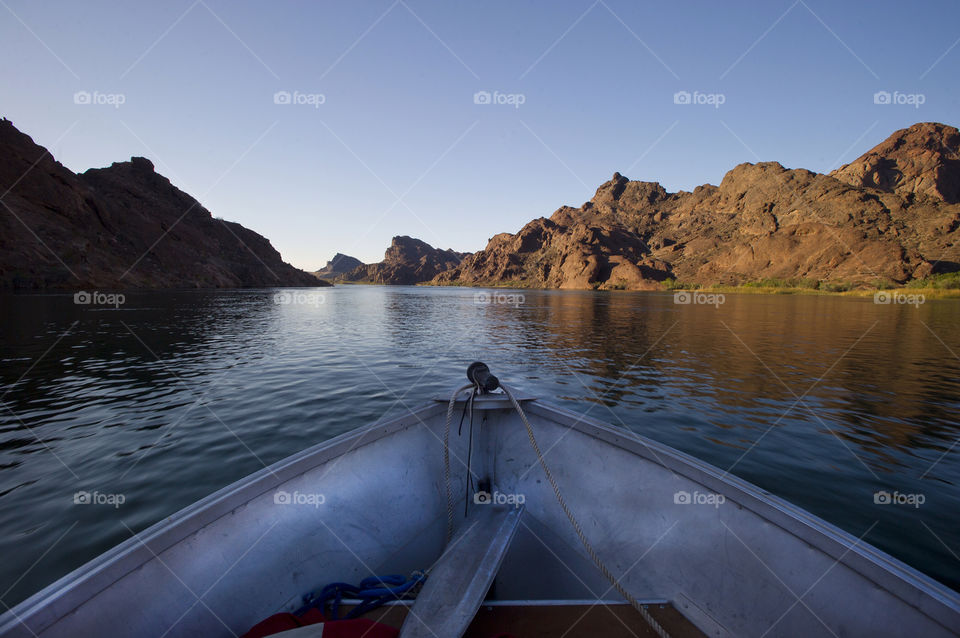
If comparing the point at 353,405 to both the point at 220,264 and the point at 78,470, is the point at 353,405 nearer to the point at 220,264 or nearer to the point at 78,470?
the point at 78,470

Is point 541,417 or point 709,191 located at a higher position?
point 709,191

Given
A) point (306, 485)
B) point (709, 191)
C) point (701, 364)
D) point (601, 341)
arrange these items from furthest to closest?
→ point (709, 191) < point (601, 341) < point (701, 364) < point (306, 485)

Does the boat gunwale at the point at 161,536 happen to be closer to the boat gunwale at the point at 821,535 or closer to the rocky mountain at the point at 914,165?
the boat gunwale at the point at 821,535

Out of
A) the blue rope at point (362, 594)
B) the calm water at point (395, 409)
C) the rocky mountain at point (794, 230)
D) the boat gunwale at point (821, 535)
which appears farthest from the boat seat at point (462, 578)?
the rocky mountain at point (794, 230)

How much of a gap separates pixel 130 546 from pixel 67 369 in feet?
45.1

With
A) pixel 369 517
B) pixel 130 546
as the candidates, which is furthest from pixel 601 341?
pixel 130 546

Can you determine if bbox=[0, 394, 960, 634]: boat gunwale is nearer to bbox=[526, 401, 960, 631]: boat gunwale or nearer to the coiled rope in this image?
bbox=[526, 401, 960, 631]: boat gunwale

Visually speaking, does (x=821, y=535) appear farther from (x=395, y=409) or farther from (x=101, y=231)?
(x=101, y=231)

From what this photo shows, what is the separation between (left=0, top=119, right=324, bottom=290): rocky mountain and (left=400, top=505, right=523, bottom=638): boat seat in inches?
2444

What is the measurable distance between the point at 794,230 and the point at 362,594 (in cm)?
13009

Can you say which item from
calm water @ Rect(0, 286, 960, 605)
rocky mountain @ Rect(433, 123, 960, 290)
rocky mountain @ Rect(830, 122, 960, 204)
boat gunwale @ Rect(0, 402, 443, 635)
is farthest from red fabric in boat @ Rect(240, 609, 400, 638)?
rocky mountain @ Rect(830, 122, 960, 204)

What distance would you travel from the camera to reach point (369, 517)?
3.24 metres

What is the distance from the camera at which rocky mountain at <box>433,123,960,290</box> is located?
260ft

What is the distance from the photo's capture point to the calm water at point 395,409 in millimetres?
4438
